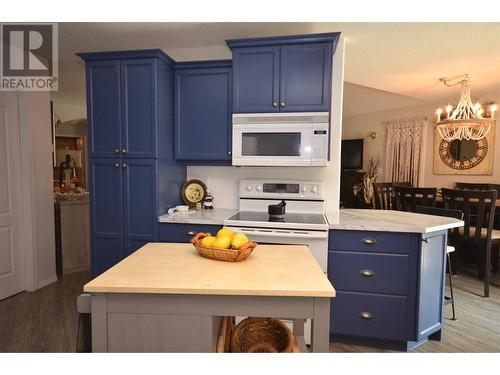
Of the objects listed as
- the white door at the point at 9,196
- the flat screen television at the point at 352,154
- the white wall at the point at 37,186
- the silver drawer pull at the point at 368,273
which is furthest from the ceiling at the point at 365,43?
the flat screen television at the point at 352,154

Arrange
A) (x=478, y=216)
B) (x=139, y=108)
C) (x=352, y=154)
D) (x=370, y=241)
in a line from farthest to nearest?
(x=352, y=154), (x=478, y=216), (x=139, y=108), (x=370, y=241)

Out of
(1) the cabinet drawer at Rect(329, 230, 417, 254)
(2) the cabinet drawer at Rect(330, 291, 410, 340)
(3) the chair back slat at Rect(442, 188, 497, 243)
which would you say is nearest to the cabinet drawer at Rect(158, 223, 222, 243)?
(1) the cabinet drawer at Rect(329, 230, 417, 254)

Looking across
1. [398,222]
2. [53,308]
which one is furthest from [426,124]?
[53,308]

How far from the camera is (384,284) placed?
202cm

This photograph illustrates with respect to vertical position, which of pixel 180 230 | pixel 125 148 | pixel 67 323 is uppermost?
pixel 125 148

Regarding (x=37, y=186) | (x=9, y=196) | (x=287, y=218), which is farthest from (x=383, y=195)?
(x=9, y=196)

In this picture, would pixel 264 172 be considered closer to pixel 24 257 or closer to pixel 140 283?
pixel 140 283

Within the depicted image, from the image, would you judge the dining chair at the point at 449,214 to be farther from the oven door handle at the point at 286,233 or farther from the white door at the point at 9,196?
the white door at the point at 9,196

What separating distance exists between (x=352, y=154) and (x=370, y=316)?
5.18 metres

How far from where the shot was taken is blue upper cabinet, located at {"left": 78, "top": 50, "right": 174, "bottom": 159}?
233 centimetres

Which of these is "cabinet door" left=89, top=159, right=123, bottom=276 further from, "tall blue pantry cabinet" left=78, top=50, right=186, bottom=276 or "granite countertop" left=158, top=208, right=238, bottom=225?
"granite countertop" left=158, top=208, right=238, bottom=225

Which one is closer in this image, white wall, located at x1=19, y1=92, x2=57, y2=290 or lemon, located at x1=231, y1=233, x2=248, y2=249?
lemon, located at x1=231, y1=233, x2=248, y2=249

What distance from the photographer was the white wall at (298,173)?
251 centimetres

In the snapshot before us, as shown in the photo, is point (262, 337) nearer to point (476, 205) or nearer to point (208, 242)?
point (208, 242)
